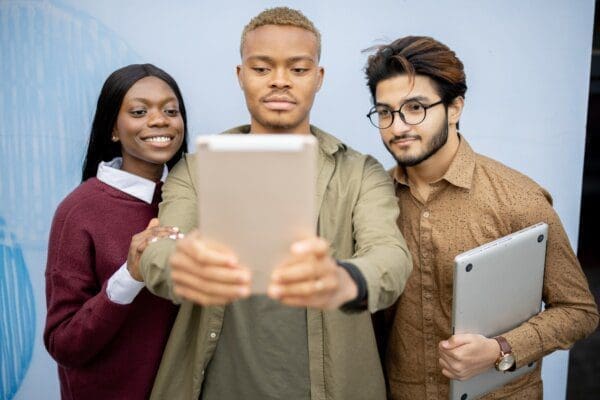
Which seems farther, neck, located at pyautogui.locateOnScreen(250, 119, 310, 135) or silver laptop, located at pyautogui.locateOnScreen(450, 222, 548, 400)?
neck, located at pyautogui.locateOnScreen(250, 119, 310, 135)

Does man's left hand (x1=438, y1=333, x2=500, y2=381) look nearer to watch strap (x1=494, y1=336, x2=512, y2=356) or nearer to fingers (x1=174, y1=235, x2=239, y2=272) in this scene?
watch strap (x1=494, y1=336, x2=512, y2=356)

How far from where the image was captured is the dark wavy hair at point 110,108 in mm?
1835

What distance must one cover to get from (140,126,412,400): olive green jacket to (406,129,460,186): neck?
0.48 feet

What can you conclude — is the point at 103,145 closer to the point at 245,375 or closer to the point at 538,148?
the point at 245,375

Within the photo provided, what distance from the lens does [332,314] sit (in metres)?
1.54

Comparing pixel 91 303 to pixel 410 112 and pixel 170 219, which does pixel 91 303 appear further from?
pixel 410 112

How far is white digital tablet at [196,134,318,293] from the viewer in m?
0.90

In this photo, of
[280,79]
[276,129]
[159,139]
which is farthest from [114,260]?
[280,79]

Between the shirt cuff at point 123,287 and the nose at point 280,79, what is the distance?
670 mm

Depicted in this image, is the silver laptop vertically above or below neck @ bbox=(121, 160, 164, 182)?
below

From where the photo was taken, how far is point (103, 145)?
1.92m

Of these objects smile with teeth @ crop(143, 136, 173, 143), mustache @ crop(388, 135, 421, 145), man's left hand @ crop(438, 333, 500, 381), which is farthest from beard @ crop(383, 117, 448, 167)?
smile with teeth @ crop(143, 136, 173, 143)

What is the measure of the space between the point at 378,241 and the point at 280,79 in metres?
0.55

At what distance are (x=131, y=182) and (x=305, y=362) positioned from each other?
0.81 meters
